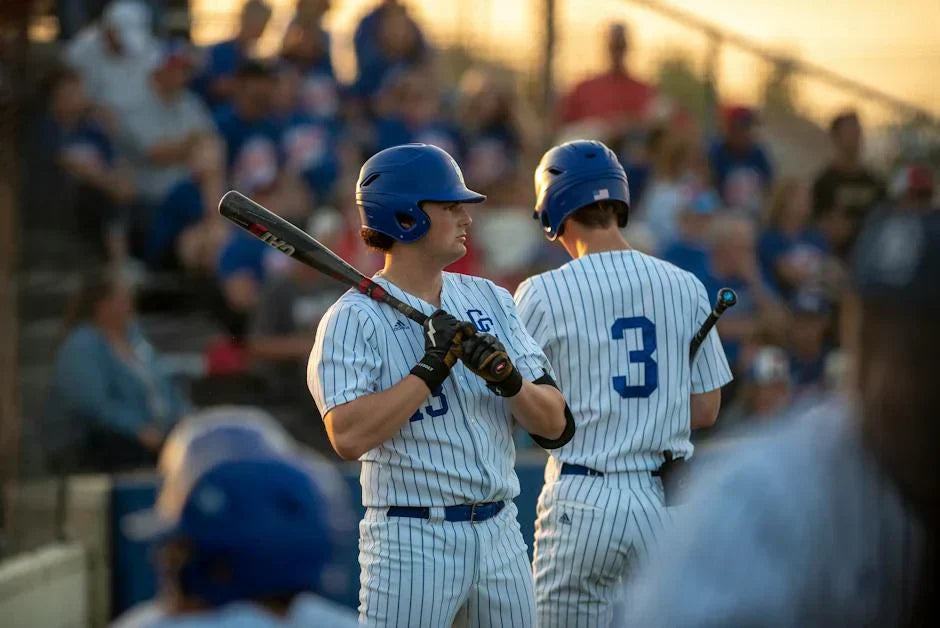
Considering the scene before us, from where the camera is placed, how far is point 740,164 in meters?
11.5

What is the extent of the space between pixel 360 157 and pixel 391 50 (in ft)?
3.35

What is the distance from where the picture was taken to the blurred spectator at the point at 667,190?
10.3 m

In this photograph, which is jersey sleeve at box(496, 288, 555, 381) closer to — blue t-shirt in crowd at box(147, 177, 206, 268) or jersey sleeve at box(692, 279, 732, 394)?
jersey sleeve at box(692, 279, 732, 394)

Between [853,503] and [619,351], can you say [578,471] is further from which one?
[853,503]

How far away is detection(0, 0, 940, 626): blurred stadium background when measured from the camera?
7.25 metres

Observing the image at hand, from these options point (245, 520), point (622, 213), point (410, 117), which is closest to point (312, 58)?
point (410, 117)

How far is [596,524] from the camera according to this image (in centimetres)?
458

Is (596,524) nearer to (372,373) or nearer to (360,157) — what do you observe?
(372,373)

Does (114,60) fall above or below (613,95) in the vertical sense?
below

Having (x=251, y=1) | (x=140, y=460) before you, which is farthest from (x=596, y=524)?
(x=251, y=1)

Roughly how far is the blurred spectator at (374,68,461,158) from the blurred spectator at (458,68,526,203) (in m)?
0.16

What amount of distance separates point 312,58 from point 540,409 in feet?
22.3

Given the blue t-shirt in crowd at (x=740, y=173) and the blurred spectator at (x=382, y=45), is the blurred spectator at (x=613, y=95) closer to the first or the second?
the blue t-shirt in crowd at (x=740, y=173)

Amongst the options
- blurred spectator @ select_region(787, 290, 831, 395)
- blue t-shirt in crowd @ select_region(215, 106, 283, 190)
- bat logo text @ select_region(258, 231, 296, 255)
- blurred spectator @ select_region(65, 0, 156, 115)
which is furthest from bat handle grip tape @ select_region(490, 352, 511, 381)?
blurred spectator @ select_region(65, 0, 156, 115)
